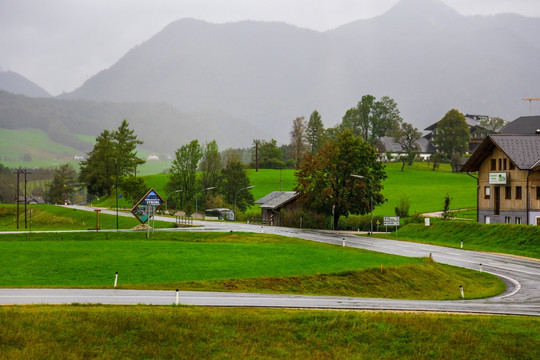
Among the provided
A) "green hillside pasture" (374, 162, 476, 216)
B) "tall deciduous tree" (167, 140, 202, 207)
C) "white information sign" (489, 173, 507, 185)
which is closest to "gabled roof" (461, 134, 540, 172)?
"white information sign" (489, 173, 507, 185)

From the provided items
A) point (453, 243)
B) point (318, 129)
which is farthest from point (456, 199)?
point (318, 129)

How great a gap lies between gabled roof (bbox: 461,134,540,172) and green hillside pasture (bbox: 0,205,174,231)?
1814 inches

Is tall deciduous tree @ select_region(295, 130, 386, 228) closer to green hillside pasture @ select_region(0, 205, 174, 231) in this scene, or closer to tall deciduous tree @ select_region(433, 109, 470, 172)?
green hillside pasture @ select_region(0, 205, 174, 231)

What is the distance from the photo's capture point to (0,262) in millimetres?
40344

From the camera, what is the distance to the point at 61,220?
103m

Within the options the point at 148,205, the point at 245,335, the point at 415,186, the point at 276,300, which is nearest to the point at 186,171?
the point at 415,186

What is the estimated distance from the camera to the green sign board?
62.4 metres

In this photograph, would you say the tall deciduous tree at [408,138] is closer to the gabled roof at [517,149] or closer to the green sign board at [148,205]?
the gabled roof at [517,149]

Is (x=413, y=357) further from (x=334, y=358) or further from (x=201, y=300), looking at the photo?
(x=201, y=300)

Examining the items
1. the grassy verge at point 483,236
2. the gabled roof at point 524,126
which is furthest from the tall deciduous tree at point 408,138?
the grassy verge at point 483,236

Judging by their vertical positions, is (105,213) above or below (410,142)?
below

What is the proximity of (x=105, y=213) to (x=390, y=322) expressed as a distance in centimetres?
9340

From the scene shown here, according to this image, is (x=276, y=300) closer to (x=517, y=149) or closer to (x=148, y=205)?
(x=148, y=205)

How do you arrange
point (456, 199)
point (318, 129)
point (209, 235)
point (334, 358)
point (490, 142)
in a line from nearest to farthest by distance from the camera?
point (334, 358)
point (209, 235)
point (490, 142)
point (456, 199)
point (318, 129)
